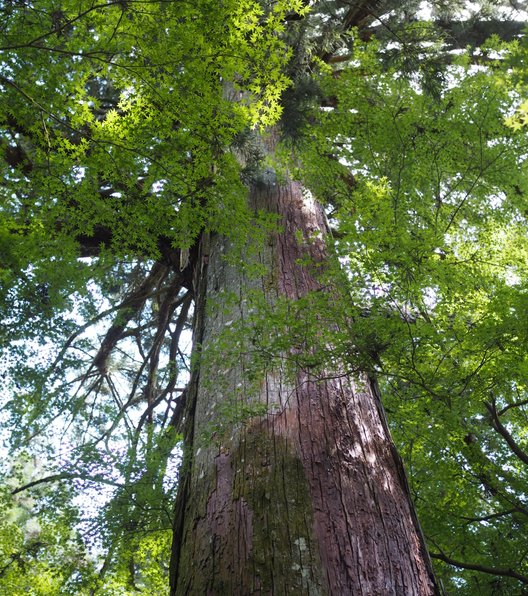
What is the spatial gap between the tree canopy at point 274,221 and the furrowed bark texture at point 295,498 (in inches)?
9.8

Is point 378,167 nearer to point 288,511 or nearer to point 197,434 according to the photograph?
point 197,434

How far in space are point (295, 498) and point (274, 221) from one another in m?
2.30

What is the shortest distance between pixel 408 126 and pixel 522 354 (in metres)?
2.02

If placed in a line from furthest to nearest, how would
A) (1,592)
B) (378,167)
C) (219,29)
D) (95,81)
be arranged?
(95,81) < (1,592) < (378,167) < (219,29)

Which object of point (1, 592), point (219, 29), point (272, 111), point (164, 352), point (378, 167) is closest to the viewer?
point (219, 29)

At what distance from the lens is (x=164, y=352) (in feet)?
30.2

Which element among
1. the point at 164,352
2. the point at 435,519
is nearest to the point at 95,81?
the point at 164,352

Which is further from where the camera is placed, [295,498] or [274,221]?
[274,221]

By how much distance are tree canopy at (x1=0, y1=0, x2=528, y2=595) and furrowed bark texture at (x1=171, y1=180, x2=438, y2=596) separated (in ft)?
0.81

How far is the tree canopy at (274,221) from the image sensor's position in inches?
120

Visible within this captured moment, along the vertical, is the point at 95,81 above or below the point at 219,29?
above

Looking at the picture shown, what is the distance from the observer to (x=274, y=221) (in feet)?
13.6

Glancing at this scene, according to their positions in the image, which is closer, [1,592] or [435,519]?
[435,519]

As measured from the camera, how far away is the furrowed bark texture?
222 centimetres
